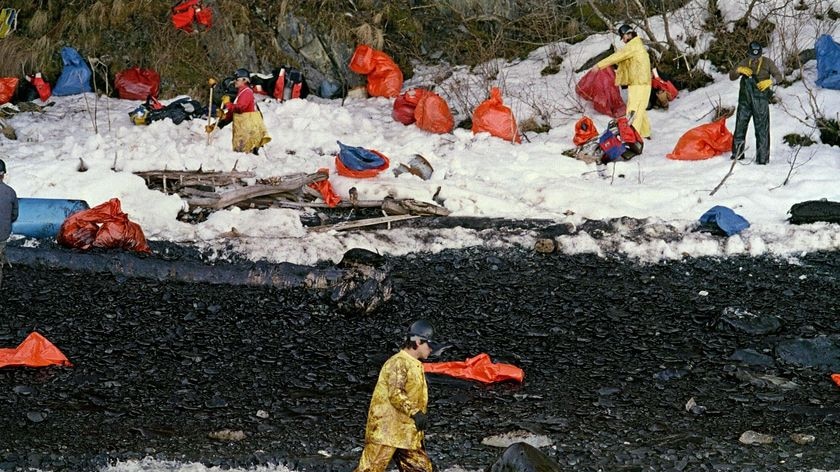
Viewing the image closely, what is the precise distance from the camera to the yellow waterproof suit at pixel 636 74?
13.0m

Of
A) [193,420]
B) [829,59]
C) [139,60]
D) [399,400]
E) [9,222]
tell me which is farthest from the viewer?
[139,60]

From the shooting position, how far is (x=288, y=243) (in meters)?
10.5

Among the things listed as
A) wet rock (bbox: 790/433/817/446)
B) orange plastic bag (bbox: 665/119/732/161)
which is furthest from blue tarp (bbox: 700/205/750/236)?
wet rock (bbox: 790/433/817/446)

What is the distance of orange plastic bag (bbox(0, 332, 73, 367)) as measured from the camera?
25.5 ft

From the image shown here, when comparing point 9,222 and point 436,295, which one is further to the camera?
point 436,295

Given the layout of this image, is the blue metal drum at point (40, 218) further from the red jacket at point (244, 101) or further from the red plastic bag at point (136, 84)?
the red plastic bag at point (136, 84)

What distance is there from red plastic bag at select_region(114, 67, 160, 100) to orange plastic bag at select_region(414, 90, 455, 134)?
14.1ft

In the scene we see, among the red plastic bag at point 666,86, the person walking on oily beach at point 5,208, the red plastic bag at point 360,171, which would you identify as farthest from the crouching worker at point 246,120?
the red plastic bag at point 666,86

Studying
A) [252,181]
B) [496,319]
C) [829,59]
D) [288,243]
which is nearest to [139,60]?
[252,181]

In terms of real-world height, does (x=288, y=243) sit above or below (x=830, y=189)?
below

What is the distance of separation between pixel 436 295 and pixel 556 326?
131cm

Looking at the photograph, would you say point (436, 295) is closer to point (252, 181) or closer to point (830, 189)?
point (252, 181)

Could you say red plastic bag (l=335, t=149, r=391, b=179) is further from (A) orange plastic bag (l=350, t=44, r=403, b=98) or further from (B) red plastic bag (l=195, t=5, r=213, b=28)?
(B) red plastic bag (l=195, t=5, r=213, b=28)

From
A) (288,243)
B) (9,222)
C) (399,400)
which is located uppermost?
(399,400)
